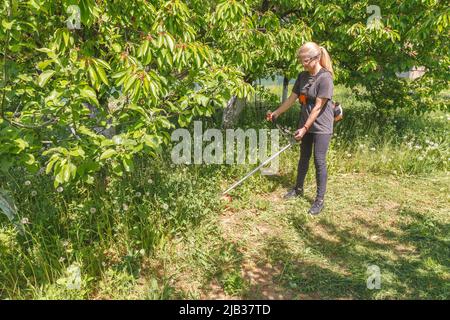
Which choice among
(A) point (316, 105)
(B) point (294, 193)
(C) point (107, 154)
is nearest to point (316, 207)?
(B) point (294, 193)

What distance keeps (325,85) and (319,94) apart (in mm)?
113

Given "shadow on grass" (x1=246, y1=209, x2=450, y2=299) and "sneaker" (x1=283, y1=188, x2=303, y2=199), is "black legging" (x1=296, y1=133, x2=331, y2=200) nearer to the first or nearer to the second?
"sneaker" (x1=283, y1=188, x2=303, y2=199)

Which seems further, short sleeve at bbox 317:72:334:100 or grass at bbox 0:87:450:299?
short sleeve at bbox 317:72:334:100

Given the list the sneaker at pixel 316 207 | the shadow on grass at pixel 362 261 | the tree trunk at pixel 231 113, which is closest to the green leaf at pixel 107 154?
the shadow on grass at pixel 362 261

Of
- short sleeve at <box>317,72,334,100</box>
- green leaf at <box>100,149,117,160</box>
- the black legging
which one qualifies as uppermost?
→ short sleeve at <box>317,72,334,100</box>

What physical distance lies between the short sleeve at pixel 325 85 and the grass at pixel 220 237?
148 centimetres

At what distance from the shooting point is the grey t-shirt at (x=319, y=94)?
143 inches

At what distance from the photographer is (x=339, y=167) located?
538 centimetres

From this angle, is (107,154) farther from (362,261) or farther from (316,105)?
(362,261)

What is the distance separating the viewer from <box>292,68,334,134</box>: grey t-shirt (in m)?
3.64

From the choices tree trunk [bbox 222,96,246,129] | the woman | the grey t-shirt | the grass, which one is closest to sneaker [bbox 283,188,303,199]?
the grass

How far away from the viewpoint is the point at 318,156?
398 cm

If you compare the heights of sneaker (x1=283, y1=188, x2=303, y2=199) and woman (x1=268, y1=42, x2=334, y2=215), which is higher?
woman (x1=268, y1=42, x2=334, y2=215)
